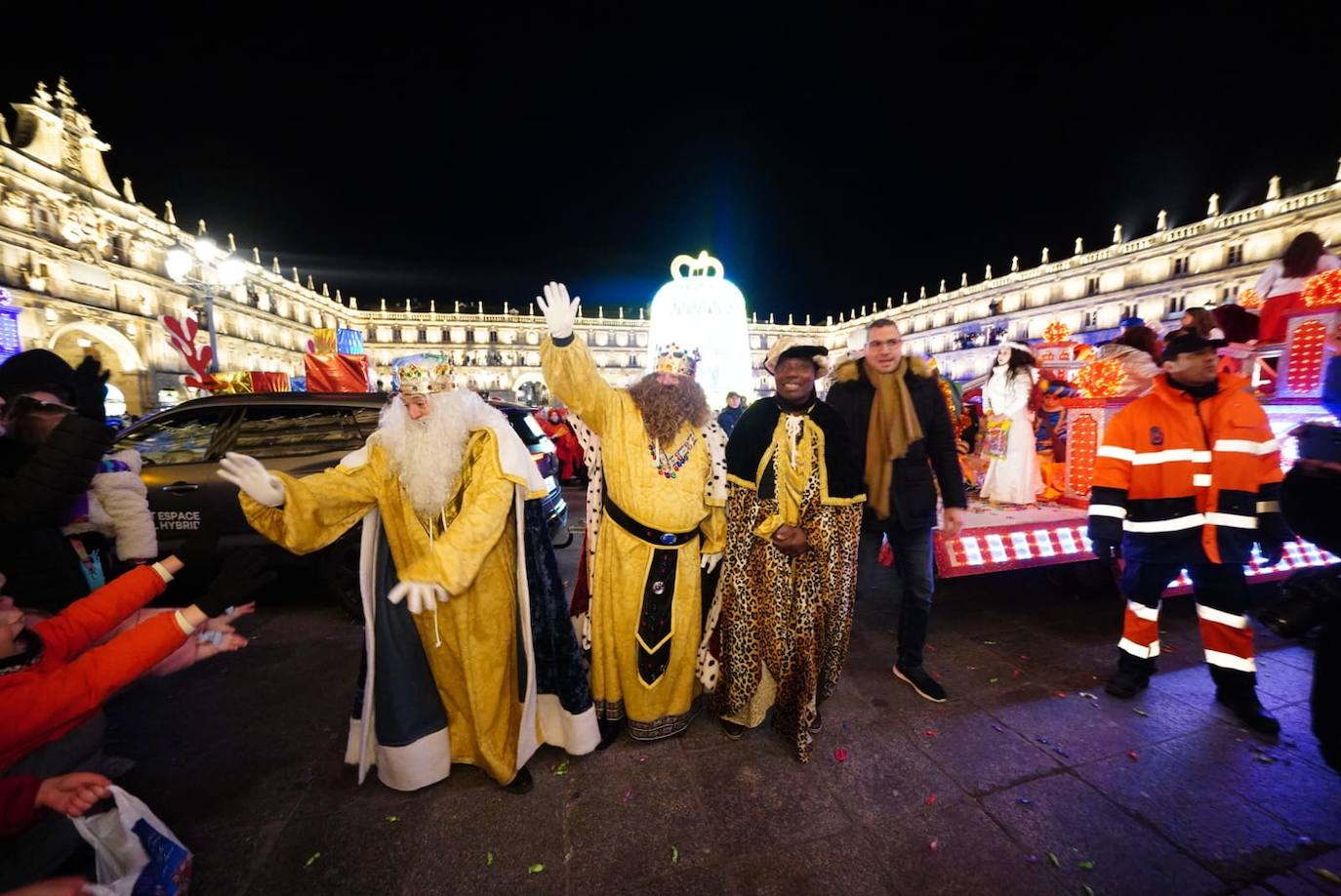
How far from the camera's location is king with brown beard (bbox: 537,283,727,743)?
2562mm

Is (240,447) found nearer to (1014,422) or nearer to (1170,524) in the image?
(1170,524)

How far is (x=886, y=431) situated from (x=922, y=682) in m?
1.56

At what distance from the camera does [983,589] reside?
15.6 feet

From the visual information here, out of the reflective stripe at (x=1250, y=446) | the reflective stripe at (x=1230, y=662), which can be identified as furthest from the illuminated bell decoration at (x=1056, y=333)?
the reflective stripe at (x=1230, y=662)

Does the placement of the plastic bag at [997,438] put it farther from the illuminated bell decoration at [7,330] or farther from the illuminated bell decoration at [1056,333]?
the illuminated bell decoration at [7,330]

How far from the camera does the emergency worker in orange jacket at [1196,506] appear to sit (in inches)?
107

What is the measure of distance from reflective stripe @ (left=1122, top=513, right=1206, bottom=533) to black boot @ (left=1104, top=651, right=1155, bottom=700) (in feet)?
2.58

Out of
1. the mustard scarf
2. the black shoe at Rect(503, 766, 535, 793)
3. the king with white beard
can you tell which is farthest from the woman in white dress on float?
the black shoe at Rect(503, 766, 535, 793)

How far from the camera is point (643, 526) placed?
101 inches

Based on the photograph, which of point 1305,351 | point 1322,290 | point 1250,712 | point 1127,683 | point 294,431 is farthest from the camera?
point 294,431

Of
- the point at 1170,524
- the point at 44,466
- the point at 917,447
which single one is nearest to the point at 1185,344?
the point at 1170,524

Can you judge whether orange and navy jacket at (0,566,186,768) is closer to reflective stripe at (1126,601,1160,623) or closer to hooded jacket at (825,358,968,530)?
hooded jacket at (825,358,968,530)

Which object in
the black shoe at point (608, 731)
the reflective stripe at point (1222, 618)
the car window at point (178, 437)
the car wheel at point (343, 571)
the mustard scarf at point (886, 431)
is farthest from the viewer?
the car window at point (178, 437)

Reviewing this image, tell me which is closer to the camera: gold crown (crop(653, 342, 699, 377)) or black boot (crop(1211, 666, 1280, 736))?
black boot (crop(1211, 666, 1280, 736))
